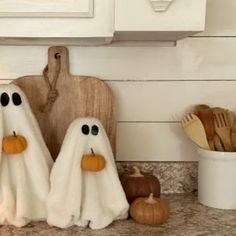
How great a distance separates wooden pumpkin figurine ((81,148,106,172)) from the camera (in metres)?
1.06

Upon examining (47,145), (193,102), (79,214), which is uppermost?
(193,102)

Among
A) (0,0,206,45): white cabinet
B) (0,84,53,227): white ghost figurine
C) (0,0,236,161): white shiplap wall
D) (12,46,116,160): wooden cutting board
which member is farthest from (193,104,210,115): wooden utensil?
(0,84,53,227): white ghost figurine

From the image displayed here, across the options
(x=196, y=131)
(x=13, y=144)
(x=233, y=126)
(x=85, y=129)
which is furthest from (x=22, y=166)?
(x=233, y=126)

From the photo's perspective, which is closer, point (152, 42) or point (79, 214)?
point (79, 214)

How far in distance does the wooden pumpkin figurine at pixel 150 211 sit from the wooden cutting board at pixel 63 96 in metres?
0.27

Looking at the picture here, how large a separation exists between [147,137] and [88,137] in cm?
27

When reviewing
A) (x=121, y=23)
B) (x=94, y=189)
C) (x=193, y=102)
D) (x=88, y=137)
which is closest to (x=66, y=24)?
(x=121, y=23)

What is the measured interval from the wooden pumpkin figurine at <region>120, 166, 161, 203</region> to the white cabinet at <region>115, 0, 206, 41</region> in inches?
15.7

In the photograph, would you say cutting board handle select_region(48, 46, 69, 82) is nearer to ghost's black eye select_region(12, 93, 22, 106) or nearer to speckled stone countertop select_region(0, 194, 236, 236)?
ghost's black eye select_region(12, 93, 22, 106)

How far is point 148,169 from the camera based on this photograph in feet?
4.35

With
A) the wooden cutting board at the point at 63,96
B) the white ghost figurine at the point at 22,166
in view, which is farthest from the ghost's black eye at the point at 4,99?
the wooden cutting board at the point at 63,96

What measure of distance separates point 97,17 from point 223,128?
1.53 feet

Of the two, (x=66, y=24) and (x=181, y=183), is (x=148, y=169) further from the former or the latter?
(x=66, y=24)

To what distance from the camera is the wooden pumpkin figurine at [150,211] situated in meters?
1.07
